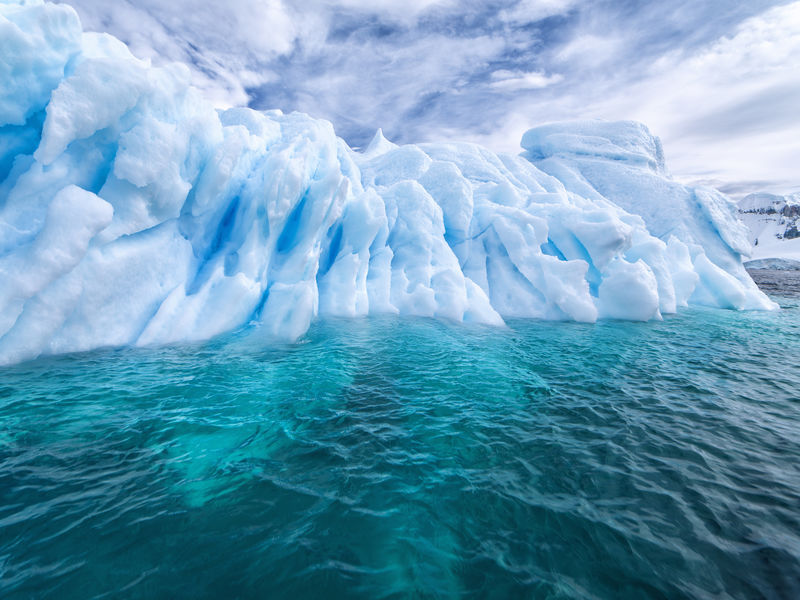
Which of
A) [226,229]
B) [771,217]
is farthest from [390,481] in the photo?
[771,217]

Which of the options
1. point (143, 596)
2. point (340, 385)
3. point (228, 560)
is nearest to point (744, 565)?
point (228, 560)

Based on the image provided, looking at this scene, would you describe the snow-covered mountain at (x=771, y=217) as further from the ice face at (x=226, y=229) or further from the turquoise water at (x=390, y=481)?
the turquoise water at (x=390, y=481)

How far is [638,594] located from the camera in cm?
315

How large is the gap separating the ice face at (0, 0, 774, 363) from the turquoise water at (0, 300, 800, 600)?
1.83m

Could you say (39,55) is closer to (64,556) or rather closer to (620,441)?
(64,556)

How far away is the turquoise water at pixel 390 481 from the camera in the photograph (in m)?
3.27

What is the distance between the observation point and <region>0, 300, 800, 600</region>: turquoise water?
327 centimetres

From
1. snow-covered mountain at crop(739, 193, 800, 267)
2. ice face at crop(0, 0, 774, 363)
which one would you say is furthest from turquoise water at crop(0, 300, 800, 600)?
snow-covered mountain at crop(739, 193, 800, 267)

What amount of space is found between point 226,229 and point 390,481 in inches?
431

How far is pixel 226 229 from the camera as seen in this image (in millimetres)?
12703

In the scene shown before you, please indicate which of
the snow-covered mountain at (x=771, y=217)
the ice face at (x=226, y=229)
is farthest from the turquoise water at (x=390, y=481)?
the snow-covered mountain at (x=771, y=217)

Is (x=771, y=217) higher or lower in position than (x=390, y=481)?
higher

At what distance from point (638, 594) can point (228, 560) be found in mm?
3515

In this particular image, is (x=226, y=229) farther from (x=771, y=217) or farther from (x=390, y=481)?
(x=771, y=217)
